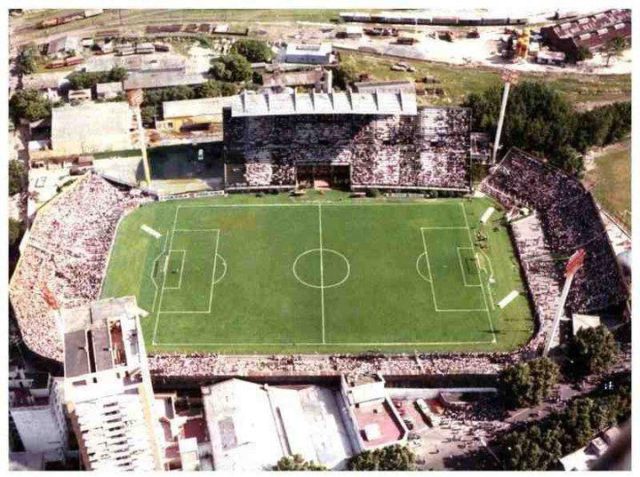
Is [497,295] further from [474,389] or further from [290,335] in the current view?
[290,335]

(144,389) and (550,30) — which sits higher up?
(550,30)

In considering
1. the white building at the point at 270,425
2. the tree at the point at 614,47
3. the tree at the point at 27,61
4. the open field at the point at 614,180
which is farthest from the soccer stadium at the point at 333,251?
the tree at the point at 614,47

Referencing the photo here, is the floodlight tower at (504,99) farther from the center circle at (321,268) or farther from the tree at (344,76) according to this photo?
the center circle at (321,268)

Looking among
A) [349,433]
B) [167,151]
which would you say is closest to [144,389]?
[349,433]

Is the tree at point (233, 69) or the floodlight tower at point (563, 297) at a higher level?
the tree at point (233, 69)

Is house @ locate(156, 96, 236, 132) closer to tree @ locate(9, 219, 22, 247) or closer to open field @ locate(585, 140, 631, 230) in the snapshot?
tree @ locate(9, 219, 22, 247)

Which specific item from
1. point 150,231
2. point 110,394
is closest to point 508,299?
point 150,231
